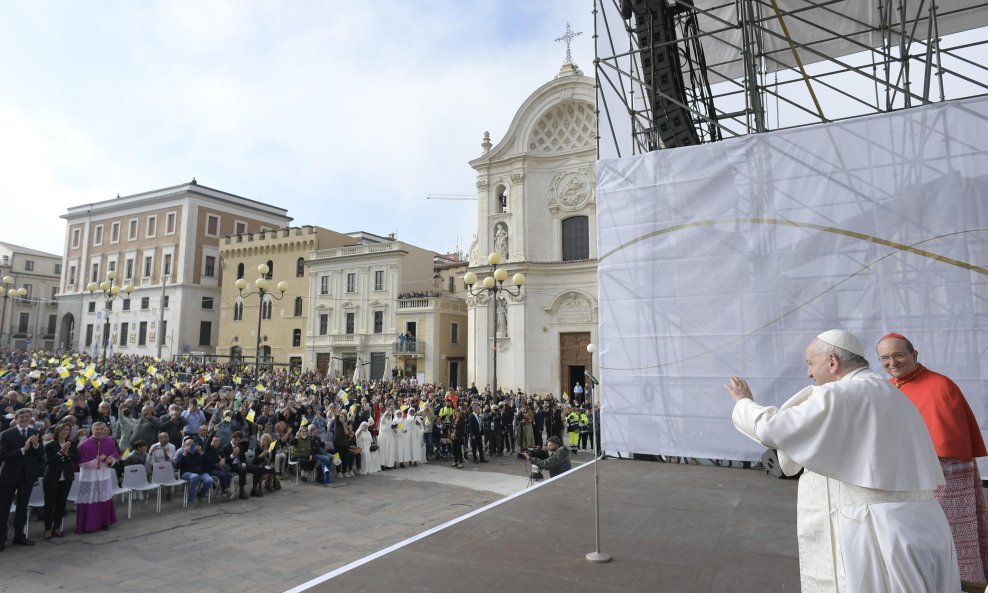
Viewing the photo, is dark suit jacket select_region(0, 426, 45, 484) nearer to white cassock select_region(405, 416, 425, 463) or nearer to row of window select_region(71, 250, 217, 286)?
white cassock select_region(405, 416, 425, 463)

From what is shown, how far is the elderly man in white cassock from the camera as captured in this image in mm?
2262

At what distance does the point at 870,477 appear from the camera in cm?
230

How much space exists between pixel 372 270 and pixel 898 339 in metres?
35.3

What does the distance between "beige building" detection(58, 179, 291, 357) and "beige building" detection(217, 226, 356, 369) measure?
3.30 metres

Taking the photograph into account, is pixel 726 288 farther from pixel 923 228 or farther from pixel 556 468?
pixel 556 468

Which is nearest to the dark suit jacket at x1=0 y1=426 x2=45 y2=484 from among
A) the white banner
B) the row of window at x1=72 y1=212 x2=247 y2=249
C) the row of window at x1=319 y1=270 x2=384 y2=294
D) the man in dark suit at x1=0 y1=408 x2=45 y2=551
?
the man in dark suit at x1=0 y1=408 x2=45 y2=551

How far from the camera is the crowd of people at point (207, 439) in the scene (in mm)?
7277

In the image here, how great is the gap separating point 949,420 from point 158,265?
54.8m

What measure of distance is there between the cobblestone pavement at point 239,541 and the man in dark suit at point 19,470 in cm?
31

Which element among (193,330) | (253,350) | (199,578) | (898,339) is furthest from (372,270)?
(898,339)

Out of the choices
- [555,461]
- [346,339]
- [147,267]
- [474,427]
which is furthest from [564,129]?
[147,267]

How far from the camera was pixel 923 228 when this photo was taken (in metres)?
7.30

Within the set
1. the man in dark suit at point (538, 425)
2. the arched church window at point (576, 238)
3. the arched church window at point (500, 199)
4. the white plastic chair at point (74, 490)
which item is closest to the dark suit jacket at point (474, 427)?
the man in dark suit at point (538, 425)

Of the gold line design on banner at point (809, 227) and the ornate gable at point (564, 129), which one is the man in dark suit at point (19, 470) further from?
the ornate gable at point (564, 129)
